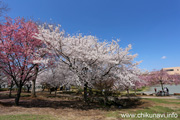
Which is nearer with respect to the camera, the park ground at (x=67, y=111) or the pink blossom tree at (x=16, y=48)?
the park ground at (x=67, y=111)

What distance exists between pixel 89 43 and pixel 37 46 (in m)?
4.91

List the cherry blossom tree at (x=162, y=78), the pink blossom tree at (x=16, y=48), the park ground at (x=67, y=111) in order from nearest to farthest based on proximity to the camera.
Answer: the park ground at (x=67, y=111) → the pink blossom tree at (x=16, y=48) → the cherry blossom tree at (x=162, y=78)

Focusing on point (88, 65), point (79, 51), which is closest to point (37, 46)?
point (79, 51)

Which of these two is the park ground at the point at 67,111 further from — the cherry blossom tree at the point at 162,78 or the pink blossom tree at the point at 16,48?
the cherry blossom tree at the point at 162,78

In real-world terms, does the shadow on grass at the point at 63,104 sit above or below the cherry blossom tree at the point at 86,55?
below

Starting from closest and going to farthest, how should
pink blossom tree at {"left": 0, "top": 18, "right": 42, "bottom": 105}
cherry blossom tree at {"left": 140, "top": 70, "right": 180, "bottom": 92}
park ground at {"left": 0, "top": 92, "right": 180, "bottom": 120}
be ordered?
park ground at {"left": 0, "top": 92, "right": 180, "bottom": 120} < pink blossom tree at {"left": 0, "top": 18, "right": 42, "bottom": 105} < cherry blossom tree at {"left": 140, "top": 70, "right": 180, "bottom": 92}

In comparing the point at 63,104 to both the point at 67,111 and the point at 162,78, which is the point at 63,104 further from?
the point at 162,78

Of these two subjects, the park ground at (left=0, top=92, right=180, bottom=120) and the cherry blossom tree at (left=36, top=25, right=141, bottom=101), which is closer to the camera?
the park ground at (left=0, top=92, right=180, bottom=120)

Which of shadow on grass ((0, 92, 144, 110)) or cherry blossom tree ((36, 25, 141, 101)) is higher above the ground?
cherry blossom tree ((36, 25, 141, 101))

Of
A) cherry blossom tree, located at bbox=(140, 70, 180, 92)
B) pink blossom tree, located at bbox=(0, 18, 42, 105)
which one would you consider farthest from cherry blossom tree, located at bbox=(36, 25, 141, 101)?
cherry blossom tree, located at bbox=(140, 70, 180, 92)

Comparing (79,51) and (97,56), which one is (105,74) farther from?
(79,51)

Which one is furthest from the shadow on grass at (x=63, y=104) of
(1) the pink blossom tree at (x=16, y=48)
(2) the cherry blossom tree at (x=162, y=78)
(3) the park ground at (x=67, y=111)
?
(2) the cherry blossom tree at (x=162, y=78)

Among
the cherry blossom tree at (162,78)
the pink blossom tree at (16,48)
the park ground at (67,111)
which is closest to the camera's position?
the park ground at (67,111)

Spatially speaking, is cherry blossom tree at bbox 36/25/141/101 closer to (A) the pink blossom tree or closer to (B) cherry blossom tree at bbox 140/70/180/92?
(A) the pink blossom tree
